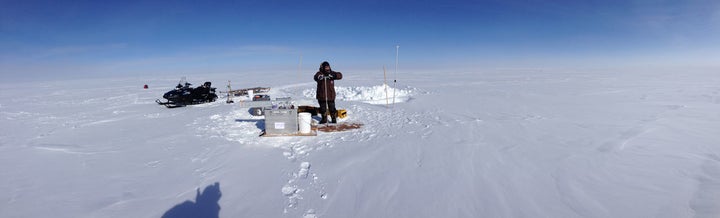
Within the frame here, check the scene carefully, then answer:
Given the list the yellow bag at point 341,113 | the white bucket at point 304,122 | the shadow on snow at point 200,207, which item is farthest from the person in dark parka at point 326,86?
the shadow on snow at point 200,207

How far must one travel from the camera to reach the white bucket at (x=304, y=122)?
5551 millimetres

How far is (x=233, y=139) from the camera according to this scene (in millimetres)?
5559

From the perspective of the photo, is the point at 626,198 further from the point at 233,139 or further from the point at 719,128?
the point at 233,139

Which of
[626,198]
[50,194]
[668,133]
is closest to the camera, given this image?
[626,198]

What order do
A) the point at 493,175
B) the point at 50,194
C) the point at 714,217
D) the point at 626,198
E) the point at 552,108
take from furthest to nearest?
the point at 552,108
the point at 493,175
the point at 50,194
the point at 626,198
the point at 714,217

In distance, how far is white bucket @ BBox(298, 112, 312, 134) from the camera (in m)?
5.55

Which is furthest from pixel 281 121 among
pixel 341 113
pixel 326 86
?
pixel 341 113

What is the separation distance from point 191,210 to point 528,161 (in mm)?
4314

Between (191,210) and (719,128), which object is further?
(719,128)

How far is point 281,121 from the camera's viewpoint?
5.52 m

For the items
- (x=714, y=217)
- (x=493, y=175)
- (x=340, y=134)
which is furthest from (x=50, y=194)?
(x=714, y=217)

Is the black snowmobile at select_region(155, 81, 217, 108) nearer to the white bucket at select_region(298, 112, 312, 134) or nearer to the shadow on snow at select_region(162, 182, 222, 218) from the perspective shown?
the white bucket at select_region(298, 112, 312, 134)

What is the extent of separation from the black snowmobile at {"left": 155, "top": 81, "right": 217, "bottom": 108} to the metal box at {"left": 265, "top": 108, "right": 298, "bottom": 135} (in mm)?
6390

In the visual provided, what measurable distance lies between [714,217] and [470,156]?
2.38 m
